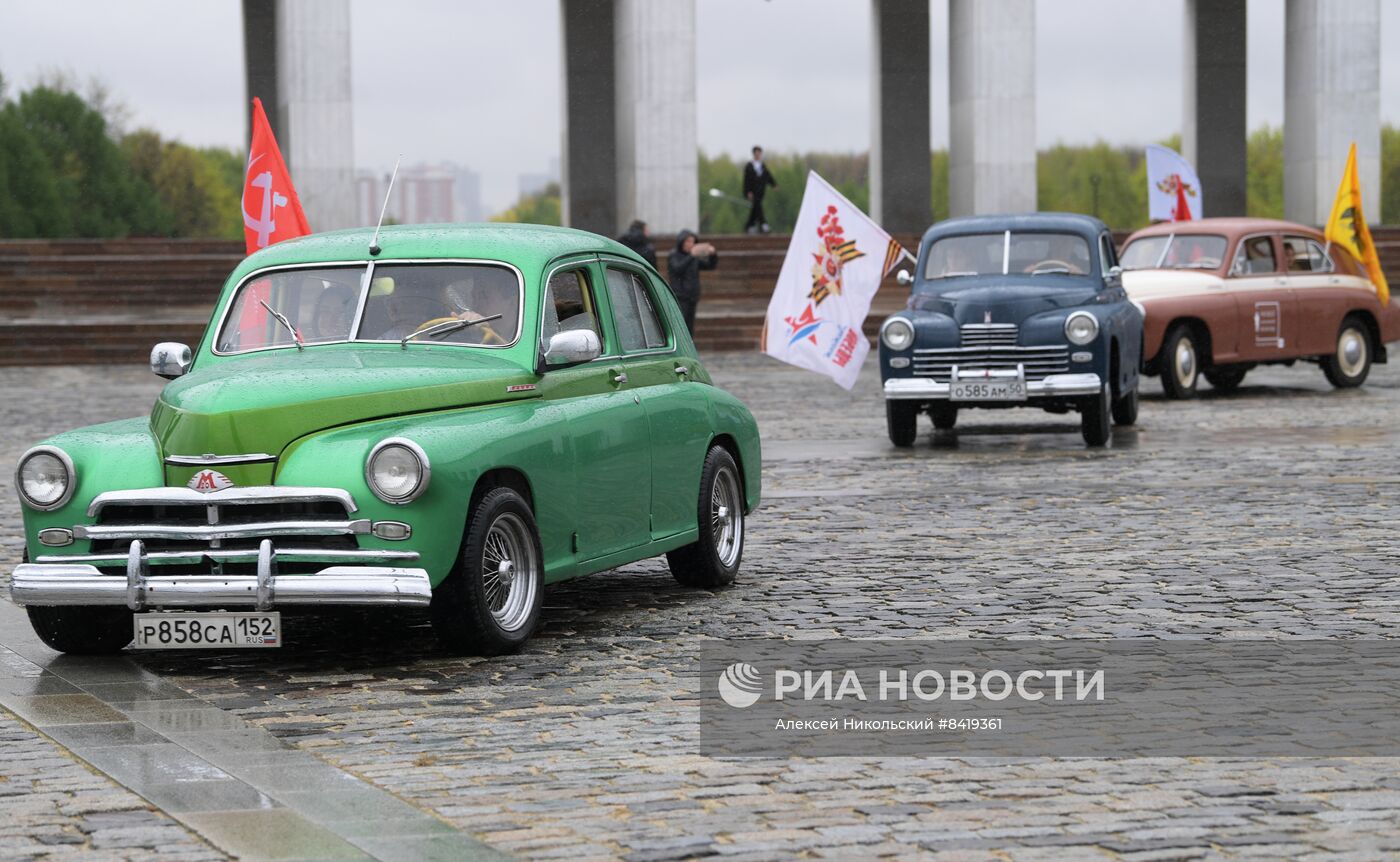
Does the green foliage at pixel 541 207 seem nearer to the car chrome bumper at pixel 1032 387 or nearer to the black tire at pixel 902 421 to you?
the black tire at pixel 902 421

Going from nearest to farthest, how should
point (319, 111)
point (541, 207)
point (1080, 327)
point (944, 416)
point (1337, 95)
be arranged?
1. point (1080, 327)
2. point (944, 416)
3. point (319, 111)
4. point (1337, 95)
5. point (541, 207)

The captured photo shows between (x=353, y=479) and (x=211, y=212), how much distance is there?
117767mm

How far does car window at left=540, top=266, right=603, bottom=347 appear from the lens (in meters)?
8.98

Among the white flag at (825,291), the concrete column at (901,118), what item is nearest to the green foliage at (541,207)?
the concrete column at (901,118)

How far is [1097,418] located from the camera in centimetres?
1769

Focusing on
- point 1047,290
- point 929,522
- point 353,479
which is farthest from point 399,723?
point 1047,290

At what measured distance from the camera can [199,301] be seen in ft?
130

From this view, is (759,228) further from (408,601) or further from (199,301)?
(408,601)

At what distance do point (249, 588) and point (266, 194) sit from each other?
11122mm

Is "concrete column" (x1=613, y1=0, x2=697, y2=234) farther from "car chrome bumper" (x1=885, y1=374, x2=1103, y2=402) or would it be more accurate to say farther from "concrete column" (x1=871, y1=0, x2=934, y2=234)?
"car chrome bumper" (x1=885, y1=374, x2=1103, y2=402)

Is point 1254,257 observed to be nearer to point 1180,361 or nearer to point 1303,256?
point 1303,256

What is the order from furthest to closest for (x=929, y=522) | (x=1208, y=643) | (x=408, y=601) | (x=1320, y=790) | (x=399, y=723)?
(x=929, y=522) → (x=1208, y=643) → (x=408, y=601) → (x=399, y=723) → (x=1320, y=790)

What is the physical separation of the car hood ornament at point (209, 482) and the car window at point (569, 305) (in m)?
1.60

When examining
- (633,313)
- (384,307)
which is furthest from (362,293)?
(633,313)
